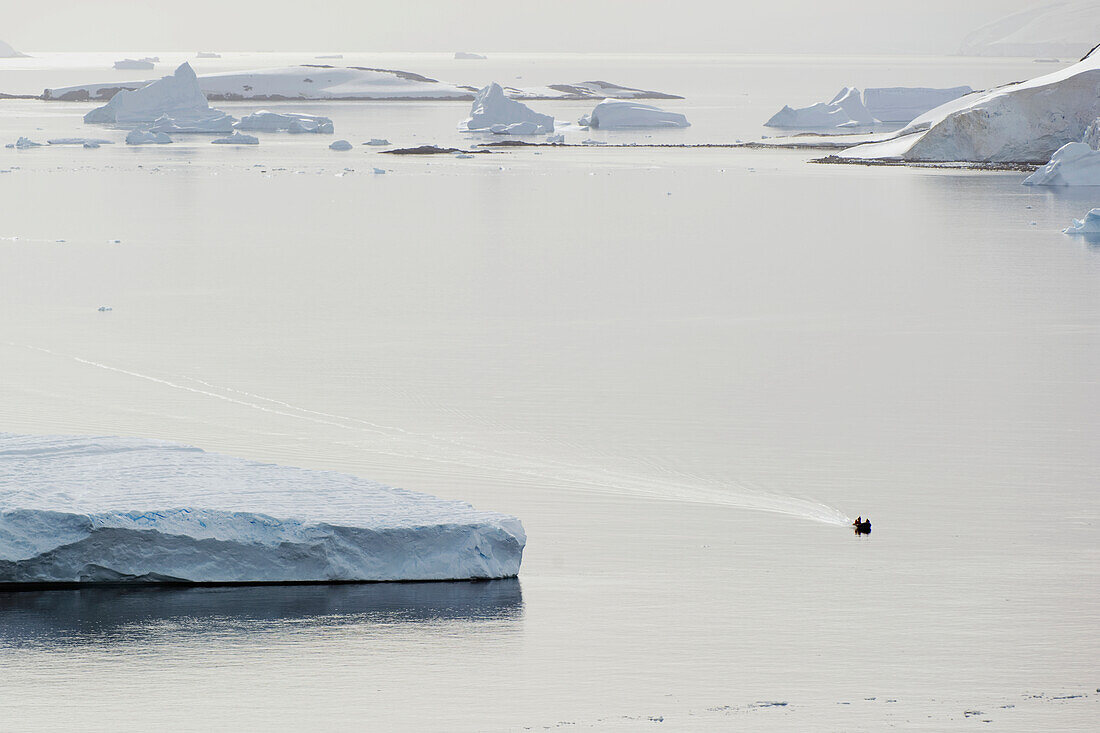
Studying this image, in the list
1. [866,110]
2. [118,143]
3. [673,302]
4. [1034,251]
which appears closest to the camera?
[673,302]

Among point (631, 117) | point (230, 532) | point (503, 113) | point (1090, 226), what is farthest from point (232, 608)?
point (631, 117)

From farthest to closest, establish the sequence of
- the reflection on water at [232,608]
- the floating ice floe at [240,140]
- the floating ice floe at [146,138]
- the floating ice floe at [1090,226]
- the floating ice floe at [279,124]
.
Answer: the floating ice floe at [279,124] < the floating ice floe at [240,140] < the floating ice floe at [146,138] < the floating ice floe at [1090,226] < the reflection on water at [232,608]

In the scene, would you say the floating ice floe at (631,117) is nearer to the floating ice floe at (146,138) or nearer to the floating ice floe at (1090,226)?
the floating ice floe at (146,138)

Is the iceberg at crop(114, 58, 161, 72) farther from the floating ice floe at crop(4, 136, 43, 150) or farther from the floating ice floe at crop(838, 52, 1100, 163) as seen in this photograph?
the floating ice floe at crop(838, 52, 1100, 163)

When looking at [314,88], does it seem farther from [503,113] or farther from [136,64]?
[136,64]

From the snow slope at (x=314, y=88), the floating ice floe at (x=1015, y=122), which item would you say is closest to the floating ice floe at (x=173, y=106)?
the floating ice floe at (x=1015, y=122)

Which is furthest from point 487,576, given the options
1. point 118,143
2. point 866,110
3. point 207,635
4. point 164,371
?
point 866,110

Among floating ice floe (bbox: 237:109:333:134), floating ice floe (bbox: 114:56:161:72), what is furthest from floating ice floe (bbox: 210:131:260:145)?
floating ice floe (bbox: 114:56:161:72)

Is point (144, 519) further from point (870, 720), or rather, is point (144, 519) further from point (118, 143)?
point (118, 143)
